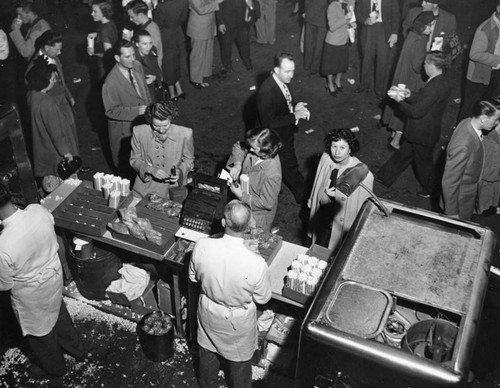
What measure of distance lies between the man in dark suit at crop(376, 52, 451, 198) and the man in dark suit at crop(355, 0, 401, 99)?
2.41 meters

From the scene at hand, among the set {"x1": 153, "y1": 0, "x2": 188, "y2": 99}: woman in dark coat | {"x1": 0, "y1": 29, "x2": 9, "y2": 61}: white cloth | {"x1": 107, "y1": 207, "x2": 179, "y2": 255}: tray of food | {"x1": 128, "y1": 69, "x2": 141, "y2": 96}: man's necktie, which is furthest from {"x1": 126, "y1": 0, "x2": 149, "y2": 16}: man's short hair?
{"x1": 107, "y1": 207, "x2": 179, "y2": 255}: tray of food

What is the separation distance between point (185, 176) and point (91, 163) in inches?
132

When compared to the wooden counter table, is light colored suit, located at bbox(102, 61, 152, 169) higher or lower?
higher

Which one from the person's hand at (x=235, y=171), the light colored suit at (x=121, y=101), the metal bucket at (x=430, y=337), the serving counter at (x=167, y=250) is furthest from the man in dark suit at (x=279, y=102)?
the metal bucket at (x=430, y=337)

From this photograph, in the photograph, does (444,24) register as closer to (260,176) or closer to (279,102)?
(279,102)

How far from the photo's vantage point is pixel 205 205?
5480 mm

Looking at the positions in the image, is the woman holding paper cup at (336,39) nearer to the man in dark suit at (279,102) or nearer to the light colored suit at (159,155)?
the man in dark suit at (279,102)

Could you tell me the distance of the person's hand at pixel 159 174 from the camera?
6086mm

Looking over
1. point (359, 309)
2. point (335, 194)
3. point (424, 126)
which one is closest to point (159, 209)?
point (335, 194)

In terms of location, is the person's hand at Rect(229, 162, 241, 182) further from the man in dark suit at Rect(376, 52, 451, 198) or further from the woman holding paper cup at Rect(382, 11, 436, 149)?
the woman holding paper cup at Rect(382, 11, 436, 149)

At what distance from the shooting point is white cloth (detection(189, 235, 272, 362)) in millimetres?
4195

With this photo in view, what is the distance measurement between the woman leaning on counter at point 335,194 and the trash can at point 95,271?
7.95 feet

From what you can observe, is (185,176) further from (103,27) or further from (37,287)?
(103,27)

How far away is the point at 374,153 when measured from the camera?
9.29m
